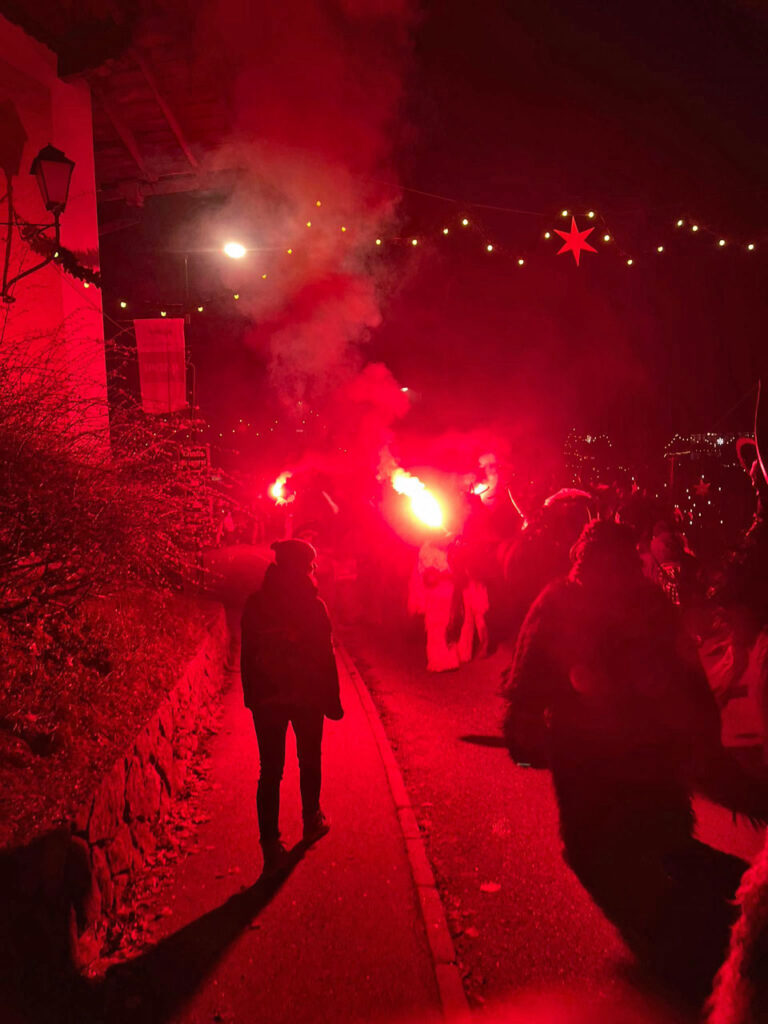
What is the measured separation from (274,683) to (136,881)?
138cm

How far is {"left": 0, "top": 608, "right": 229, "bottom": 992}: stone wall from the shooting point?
310cm

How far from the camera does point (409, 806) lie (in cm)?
535

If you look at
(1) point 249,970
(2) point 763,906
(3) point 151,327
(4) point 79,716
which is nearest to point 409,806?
(1) point 249,970

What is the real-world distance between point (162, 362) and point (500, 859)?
9205 millimetres

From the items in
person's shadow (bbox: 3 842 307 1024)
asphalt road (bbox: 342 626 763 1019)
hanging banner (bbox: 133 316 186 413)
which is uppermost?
hanging banner (bbox: 133 316 186 413)

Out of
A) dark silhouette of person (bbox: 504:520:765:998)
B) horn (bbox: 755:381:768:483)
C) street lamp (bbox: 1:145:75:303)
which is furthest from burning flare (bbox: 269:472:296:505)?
dark silhouette of person (bbox: 504:520:765:998)

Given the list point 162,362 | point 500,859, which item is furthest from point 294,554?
point 162,362

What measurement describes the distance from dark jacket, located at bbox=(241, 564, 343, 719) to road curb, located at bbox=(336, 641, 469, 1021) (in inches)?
41.6

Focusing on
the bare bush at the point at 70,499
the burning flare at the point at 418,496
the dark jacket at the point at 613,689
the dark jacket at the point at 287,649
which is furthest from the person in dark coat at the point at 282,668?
the burning flare at the point at 418,496

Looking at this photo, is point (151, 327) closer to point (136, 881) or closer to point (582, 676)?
point (136, 881)

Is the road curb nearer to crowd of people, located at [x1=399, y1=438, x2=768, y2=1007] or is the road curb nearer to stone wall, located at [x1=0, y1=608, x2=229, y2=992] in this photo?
crowd of people, located at [x1=399, y1=438, x2=768, y2=1007]

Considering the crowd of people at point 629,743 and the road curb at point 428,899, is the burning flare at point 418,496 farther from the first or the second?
the crowd of people at point 629,743

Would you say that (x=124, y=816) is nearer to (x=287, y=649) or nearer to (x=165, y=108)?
(x=287, y=649)

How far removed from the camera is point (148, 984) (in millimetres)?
3451
